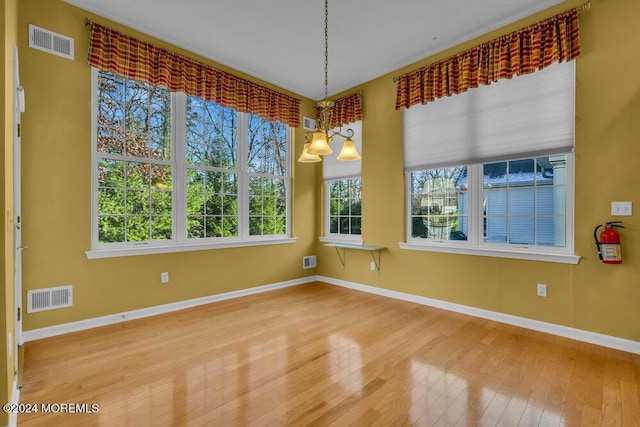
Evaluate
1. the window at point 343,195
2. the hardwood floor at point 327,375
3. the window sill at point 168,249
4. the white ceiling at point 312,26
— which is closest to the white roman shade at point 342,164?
the window at point 343,195

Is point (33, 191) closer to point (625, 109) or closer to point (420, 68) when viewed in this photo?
point (420, 68)

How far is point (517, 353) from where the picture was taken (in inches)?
104

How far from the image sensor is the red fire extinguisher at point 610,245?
104 inches

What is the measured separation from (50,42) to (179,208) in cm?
198

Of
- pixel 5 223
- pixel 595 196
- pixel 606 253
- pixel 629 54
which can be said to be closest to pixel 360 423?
pixel 5 223

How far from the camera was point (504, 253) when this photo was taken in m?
3.35

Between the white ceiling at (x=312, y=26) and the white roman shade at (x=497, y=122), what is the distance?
69 centimetres

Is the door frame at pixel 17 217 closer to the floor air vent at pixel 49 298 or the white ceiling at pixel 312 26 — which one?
the floor air vent at pixel 49 298

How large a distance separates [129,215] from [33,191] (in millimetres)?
834

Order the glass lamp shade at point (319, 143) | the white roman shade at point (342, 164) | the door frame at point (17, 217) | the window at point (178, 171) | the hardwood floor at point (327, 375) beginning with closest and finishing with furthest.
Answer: the hardwood floor at point (327, 375) → the door frame at point (17, 217) → the glass lamp shade at point (319, 143) → the window at point (178, 171) → the white roman shade at point (342, 164)

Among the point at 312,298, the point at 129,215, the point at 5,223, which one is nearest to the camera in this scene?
the point at 5,223

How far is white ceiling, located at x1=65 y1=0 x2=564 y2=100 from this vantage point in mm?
3061

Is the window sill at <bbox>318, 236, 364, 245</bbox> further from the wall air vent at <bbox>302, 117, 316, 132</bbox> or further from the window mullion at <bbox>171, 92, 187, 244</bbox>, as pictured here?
the window mullion at <bbox>171, 92, 187, 244</bbox>

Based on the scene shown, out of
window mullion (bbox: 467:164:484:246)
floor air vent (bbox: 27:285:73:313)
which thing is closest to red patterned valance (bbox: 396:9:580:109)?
window mullion (bbox: 467:164:484:246)
